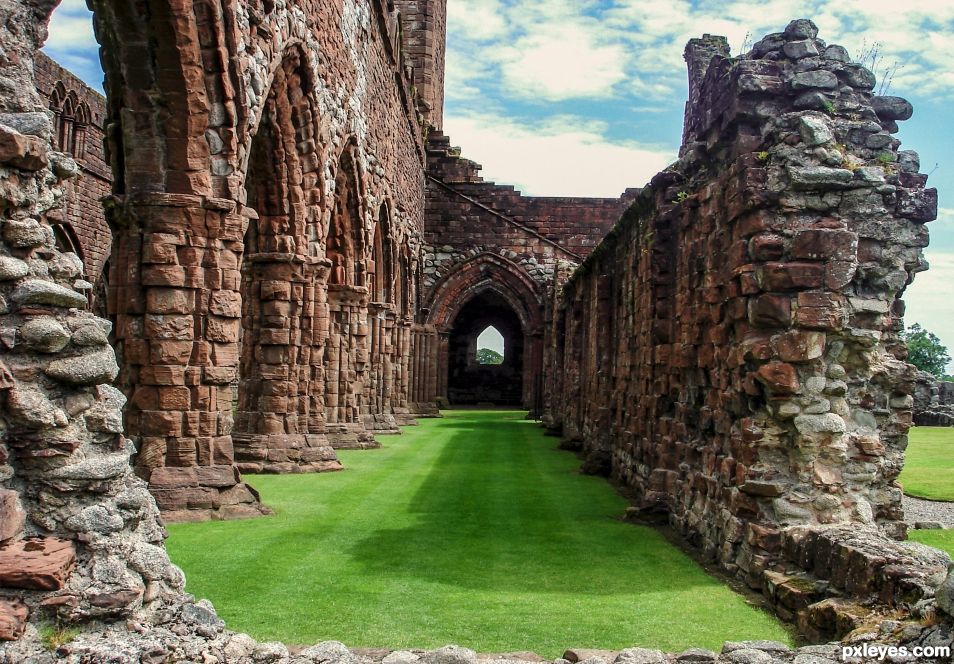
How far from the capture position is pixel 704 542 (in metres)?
6.71

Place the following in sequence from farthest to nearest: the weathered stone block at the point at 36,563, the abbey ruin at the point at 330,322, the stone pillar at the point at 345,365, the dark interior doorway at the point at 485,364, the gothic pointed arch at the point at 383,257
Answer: the dark interior doorway at the point at 485,364
the gothic pointed arch at the point at 383,257
the stone pillar at the point at 345,365
the abbey ruin at the point at 330,322
the weathered stone block at the point at 36,563

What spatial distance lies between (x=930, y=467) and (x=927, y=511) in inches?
161

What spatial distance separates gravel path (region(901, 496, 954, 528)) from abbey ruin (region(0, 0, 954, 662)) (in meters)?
2.00

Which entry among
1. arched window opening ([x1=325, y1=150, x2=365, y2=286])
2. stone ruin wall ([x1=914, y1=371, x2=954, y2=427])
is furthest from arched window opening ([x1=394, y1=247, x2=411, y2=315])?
stone ruin wall ([x1=914, y1=371, x2=954, y2=427])

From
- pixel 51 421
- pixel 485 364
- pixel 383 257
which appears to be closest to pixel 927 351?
pixel 485 364

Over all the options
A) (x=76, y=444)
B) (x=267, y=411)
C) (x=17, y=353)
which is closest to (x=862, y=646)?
(x=76, y=444)

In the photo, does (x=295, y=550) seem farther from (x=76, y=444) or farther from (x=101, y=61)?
(x=101, y=61)

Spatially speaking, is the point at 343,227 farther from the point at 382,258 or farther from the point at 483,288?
the point at 483,288

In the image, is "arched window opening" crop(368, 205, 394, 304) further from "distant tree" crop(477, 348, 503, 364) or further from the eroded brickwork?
"distant tree" crop(477, 348, 503, 364)

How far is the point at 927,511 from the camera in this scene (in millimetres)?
8328

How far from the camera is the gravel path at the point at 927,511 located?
7703 mm

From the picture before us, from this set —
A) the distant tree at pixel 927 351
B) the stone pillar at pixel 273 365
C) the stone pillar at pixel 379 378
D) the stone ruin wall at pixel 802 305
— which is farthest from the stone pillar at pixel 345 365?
the distant tree at pixel 927 351

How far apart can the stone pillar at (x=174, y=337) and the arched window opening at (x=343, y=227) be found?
22.3 feet

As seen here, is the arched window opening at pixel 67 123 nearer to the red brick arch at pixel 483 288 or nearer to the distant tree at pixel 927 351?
the red brick arch at pixel 483 288
